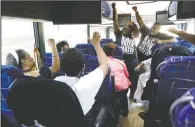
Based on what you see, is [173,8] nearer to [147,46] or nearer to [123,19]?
[147,46]

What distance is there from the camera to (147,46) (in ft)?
10.6

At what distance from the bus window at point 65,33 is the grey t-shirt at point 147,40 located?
1438 mm

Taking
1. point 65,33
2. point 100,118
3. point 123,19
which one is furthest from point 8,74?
point 123,19

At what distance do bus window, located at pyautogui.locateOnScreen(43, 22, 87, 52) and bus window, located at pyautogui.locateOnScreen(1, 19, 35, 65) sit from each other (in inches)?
12.7

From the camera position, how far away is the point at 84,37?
4.93 m

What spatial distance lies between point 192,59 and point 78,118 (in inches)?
35.4

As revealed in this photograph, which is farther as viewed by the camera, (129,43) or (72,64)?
(129,43)

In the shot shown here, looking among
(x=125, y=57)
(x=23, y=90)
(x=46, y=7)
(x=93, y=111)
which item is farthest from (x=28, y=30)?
(x=23, y=90)

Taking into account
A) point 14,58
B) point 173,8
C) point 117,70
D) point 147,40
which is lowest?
point 117,70

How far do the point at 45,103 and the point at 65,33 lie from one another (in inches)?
119

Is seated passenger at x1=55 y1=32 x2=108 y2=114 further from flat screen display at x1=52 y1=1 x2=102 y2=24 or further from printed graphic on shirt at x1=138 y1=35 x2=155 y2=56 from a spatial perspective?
printed graphic on shirt at x1=138 y1=35 x2=155 y2=56

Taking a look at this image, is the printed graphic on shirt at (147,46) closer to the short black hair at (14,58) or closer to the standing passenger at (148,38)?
the standing passenger at (148,38)

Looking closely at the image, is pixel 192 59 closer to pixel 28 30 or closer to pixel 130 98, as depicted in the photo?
pixel 130 98

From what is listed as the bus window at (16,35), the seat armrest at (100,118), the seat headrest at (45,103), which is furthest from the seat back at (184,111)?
the bus window at (16,35)
